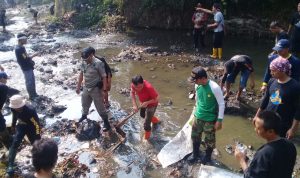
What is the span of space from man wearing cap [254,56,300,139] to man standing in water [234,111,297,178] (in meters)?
1.22

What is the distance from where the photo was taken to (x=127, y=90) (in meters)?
10.1

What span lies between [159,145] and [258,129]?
12.8ft

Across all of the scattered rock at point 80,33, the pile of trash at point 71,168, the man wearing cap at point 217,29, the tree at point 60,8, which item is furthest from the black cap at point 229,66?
the tree at point 60,8

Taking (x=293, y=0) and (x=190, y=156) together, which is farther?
(x=293, y=0)

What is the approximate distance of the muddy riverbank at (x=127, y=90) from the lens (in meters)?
6.66

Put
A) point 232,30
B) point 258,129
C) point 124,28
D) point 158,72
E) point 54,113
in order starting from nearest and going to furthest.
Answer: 1. point 258,129
2. point 54,113
3. point 158,72
4. point 232,30
5. point 124,28

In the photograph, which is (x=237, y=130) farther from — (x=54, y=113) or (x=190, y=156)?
(x=54, y=113)

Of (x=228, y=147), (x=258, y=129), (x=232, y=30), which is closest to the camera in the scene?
(x=258, y=129)

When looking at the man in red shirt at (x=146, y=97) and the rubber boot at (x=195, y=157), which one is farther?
the man in red shirt at (x=146, y=97)

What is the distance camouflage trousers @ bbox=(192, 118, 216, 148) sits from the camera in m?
5.80

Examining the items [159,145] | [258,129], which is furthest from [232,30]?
[258,129]

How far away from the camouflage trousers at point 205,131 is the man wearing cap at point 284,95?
3.40ft

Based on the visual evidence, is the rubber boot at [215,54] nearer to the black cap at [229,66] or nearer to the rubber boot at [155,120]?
the black cap at [229,66]

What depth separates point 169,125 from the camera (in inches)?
317
